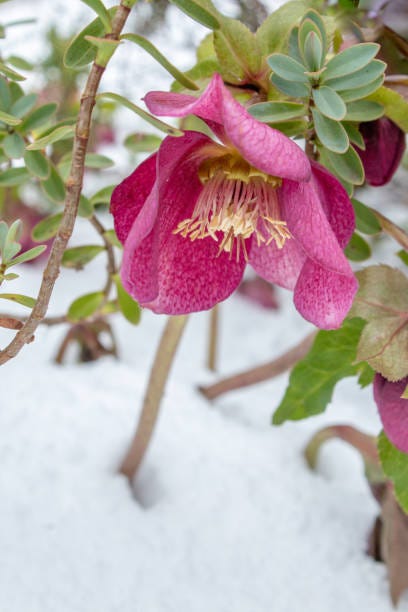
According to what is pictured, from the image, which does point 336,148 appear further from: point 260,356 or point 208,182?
point 260,356

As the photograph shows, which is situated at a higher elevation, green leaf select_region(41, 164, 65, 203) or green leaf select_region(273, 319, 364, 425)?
green leaf select_region(41, 164, 65, 203)

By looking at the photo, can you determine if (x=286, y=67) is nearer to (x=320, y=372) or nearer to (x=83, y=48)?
(x=83, y=48)

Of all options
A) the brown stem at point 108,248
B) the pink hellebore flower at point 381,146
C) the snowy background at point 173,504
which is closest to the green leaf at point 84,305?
the brown stem at point 108,248

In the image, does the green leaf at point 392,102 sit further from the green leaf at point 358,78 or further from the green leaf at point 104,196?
the green leaf at point 104,196

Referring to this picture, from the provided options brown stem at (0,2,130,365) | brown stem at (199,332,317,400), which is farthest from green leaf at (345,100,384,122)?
brown stem at (199,332,317,400)

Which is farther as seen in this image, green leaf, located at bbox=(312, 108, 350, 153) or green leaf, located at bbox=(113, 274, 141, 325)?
green leaf, located at bbox=(113, 274, 141, 325)

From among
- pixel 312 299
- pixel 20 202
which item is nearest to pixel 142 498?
pixel 312 299

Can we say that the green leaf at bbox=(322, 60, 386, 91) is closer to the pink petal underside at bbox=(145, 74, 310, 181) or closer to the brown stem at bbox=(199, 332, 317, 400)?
the pink petal underside at bbox=(145, 74, 310, 181)

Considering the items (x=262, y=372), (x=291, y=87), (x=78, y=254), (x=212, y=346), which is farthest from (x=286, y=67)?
(x=212, y=346)
